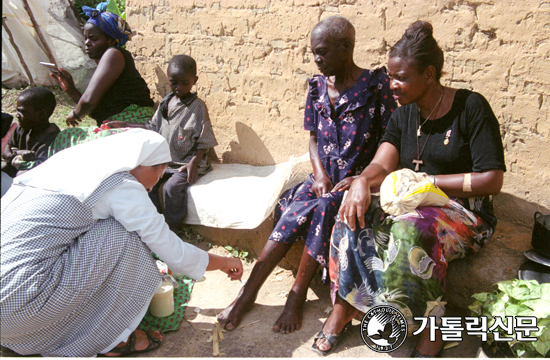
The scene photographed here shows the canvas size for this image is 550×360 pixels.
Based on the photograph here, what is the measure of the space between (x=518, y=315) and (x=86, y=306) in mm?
2167

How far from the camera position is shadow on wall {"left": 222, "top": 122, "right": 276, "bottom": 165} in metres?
4.23

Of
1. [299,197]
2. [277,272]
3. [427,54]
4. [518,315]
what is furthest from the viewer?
[277,272]

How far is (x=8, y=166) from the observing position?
3.67 m

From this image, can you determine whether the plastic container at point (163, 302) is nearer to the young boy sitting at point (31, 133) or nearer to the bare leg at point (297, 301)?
the bare leg at point (297, 301)

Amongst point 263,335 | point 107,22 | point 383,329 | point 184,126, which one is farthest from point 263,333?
point 107,22

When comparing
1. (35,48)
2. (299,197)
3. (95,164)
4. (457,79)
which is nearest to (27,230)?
(95,164)

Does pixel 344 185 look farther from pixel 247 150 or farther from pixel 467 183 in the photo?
pixel 247 150

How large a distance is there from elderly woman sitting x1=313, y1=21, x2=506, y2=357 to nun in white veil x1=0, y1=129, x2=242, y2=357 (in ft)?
2.90

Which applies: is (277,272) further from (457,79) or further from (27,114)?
(27,114)

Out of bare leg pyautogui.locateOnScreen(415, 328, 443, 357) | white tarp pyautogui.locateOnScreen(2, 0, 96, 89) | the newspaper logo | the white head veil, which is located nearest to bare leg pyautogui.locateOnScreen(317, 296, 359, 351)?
the newspaper logo

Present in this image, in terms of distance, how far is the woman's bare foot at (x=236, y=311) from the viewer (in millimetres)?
2822

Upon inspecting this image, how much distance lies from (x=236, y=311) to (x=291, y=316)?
362 mm

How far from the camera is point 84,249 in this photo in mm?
2266

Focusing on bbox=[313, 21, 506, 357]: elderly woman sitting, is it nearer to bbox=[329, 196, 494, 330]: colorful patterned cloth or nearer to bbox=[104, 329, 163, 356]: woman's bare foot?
bbox=[329, 196, 494, 330]: colorful patterned cloth
